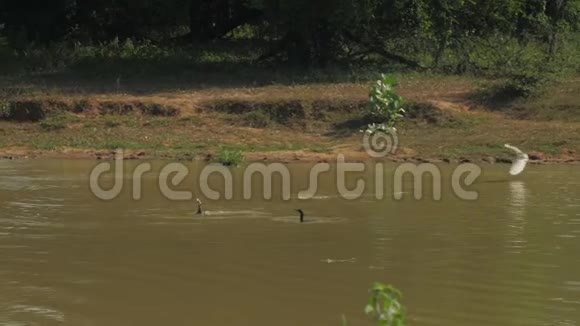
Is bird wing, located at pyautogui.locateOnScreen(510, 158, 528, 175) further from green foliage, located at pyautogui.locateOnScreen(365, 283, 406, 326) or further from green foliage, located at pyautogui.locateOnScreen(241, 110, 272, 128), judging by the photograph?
green foliage, located at pyautogui.locateOnScreen(365, 283, 406, 326)

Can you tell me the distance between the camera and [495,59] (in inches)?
946

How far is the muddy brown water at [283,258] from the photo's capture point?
21.3 ft

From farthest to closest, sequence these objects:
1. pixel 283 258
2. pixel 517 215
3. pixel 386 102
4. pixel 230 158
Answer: pixel 386 102, pixel 230 158, pixel 517 215, pixel 283 258

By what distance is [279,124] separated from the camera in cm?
1898

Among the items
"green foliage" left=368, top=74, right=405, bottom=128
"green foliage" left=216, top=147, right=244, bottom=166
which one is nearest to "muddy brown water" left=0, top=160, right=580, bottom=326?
"green foliage" left=216, top=147, right=244, bottom=166

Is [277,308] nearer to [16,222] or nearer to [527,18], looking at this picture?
[16,222]

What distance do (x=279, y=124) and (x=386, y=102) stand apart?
86.1 inches

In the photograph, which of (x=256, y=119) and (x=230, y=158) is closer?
(x=230, y=158)

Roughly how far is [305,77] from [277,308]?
16061 millimetres

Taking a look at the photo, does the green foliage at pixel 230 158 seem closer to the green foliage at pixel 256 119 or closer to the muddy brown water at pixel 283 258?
the muddy brown water at pixel 283 258

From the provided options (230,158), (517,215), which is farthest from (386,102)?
(517,215)

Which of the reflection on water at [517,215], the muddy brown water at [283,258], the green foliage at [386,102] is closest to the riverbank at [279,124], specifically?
the green foliage at [386,102]

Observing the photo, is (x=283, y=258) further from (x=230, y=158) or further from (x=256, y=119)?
(x=256, y=119)

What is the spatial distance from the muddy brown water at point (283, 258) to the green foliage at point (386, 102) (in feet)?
18.0
